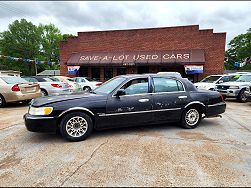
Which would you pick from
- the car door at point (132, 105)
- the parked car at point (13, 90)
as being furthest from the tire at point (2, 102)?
the car door at point (132, 105)

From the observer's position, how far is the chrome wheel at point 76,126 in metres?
4.36

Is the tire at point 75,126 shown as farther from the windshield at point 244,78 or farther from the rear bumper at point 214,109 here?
the windshield at point 244,78

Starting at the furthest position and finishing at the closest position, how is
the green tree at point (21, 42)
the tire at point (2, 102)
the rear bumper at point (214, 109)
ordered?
the green tree at point (21, 42), the tire at point (2, 102), the rear bumper at point (214, 109)

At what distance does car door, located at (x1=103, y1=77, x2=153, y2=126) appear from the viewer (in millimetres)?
4641

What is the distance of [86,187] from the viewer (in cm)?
268

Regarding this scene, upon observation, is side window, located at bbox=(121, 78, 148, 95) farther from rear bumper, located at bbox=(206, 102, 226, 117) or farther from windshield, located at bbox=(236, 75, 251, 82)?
windshield, located at bbox=(236, 75, 251, 82)

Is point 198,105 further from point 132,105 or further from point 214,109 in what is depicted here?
point 132,105

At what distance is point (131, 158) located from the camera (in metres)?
3.56

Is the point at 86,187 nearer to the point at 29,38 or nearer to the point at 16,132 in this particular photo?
the point at 16,132

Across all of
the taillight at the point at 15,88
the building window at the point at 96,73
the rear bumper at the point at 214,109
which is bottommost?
the rear bumper at the point at 214,109

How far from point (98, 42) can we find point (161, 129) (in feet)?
63.9

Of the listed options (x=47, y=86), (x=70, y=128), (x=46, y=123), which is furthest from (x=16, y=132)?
(x=47, y=86)

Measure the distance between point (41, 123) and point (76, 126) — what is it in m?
0.73

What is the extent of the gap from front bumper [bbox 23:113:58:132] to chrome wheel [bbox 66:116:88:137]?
301 millimetres
